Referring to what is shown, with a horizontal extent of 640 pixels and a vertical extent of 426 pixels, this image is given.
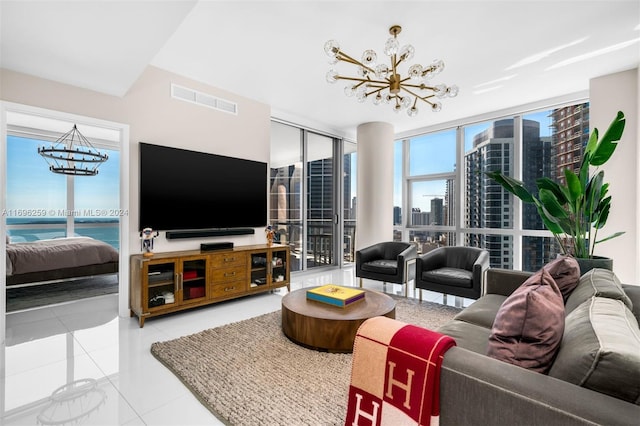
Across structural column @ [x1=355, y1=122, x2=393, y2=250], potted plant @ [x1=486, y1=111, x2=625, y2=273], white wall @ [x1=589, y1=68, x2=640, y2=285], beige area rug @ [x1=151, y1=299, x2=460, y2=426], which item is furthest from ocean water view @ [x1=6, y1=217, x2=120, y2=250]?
white wall @ [x1=589, y1=68, x2=640, y2=285]

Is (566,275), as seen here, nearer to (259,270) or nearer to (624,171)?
(624,171)

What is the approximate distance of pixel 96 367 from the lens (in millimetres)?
2258

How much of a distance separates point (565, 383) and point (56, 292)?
5.47 meters

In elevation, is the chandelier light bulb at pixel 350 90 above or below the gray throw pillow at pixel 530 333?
above

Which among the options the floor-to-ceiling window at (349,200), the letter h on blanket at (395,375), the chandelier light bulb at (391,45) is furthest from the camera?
the floor-to-ceiling window at (349,200)

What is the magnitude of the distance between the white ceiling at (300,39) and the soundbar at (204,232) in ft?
5.40

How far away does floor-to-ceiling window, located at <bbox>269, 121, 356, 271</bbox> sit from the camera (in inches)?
206

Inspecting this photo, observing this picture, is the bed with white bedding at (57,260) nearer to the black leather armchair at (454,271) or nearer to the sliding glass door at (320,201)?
the sliding glass door at (320,201)

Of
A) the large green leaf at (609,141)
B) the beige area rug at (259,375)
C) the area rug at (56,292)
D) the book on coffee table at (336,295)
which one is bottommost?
the beige area rug at (259,375)

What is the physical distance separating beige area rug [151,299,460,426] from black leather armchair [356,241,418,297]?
5.50 ft

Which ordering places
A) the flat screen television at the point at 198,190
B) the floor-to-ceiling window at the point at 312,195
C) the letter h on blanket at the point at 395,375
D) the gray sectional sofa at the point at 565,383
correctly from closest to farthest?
1. the gray sectional sofa at the point at 565,383
2. the letter h on blanket at the point at 395,375
3. the flat screen television at the point at 198,190
4. the floor-to-ceiling window at the point at 312,195

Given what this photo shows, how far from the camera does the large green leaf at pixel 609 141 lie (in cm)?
262

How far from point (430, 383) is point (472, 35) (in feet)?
10.1

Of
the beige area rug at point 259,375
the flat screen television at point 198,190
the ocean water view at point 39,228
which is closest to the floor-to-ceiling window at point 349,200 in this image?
the flat screen television at point 198,190
